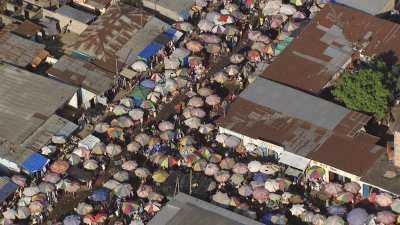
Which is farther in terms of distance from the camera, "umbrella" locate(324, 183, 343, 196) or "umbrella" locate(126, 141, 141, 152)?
"umbrella" locate(126, 141, 141, 152)

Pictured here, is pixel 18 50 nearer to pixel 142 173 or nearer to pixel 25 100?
pixel 25 100

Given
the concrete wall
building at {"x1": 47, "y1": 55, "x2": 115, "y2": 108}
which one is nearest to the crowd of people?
building at {"x1": 47, "y1": 55, "x2": 115, "y2": 108}

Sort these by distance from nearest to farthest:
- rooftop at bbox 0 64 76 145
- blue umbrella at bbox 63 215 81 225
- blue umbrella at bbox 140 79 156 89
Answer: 1. blue umbrella at bbox 63 215 81 225
2. rooftop at bbox 0 64 76 145
3. blue umbrella at bbox 140 79 156 89

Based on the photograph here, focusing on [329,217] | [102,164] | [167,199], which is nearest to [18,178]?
[102,164]

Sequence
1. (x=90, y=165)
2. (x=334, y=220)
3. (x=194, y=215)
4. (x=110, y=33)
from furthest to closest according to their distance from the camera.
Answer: (x=110, y=33)
(x=90, y=165)
(x=194, y=215)
(x=334, y=220)

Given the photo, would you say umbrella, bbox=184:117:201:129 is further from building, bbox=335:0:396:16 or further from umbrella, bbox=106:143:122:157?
building, bbox=335:0:396:16

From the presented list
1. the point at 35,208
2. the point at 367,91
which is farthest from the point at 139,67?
the point at 367,91

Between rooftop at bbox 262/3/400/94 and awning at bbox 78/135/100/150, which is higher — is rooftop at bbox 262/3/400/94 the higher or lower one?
the higher one
